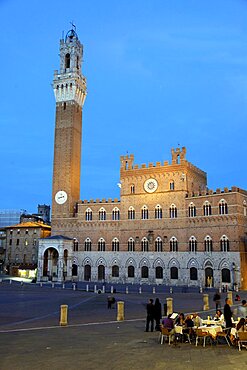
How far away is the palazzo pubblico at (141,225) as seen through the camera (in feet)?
141

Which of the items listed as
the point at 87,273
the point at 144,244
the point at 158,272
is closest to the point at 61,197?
the point at 87,273

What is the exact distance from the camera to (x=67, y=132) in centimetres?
5659

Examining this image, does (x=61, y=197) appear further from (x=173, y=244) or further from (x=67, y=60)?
(x=67, y=60)

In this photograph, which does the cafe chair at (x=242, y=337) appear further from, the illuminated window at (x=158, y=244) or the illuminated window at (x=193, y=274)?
the illuminated window at (x=158, y=244)

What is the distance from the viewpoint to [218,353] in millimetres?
10945

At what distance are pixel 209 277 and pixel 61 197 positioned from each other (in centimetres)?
2485

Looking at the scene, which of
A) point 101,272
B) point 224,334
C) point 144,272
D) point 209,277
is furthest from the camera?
point 101,272

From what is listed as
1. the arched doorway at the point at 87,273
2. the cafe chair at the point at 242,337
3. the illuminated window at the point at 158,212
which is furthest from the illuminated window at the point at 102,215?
the cafe chair at the point at 242,337

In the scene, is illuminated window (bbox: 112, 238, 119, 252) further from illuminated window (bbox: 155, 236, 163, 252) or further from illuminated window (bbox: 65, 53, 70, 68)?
illuminated window (bbox: 65, 53, 70, 68)

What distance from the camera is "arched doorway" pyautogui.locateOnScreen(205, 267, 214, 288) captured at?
42.8m

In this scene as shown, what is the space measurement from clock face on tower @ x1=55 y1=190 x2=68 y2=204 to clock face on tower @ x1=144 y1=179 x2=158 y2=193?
13002 mm

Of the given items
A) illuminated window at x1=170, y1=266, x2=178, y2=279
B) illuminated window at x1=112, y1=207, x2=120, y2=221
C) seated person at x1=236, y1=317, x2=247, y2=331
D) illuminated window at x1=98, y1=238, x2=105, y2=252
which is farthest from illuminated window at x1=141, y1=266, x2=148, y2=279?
seated person at x1=236, y1=317, x2=247, y2=331

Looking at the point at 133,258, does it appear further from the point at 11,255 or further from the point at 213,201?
→ the point at 11,255

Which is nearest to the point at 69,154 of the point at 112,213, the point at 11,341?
the point at 112,213
